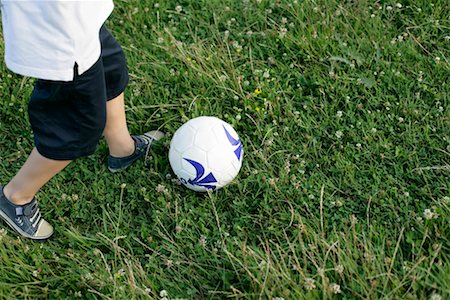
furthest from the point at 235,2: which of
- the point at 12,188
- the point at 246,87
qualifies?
the point at 12,188

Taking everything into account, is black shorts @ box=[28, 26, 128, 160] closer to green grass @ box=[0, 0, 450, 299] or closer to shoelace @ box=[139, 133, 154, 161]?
green grass @ box=[0, 0, 450, 299]

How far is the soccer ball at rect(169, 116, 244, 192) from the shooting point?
10.3 ft

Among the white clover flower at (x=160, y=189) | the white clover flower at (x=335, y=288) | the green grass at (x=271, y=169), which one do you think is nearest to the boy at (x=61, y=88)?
the green grass at (x=271, y=169)

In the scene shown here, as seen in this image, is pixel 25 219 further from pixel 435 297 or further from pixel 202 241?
pixel 435 297

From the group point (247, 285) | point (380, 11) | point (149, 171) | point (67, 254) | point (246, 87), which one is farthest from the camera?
point (380, 11)

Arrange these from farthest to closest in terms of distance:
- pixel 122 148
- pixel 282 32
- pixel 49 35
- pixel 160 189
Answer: pixel 282 32 → pixel 122 148 → pixel 160 189 → pixel 49 35

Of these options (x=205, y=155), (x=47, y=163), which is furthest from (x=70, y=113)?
(x=205, y=155)

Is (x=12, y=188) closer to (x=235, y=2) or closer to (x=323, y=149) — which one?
(x=323, y=149)

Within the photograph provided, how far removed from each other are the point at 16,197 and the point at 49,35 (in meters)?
1.14

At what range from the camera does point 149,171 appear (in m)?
3.46

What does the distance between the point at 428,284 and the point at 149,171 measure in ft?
5.44

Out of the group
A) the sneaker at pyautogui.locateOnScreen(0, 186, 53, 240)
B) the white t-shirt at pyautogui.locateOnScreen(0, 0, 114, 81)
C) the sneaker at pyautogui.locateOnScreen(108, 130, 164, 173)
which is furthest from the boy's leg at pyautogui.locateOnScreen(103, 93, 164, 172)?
the white t-shirt at pyautogui.locateOnScreen(0, 0, 114, 81)

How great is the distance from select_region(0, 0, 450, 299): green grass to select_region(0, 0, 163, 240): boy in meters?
0.18

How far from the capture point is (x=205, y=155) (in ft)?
10.3
